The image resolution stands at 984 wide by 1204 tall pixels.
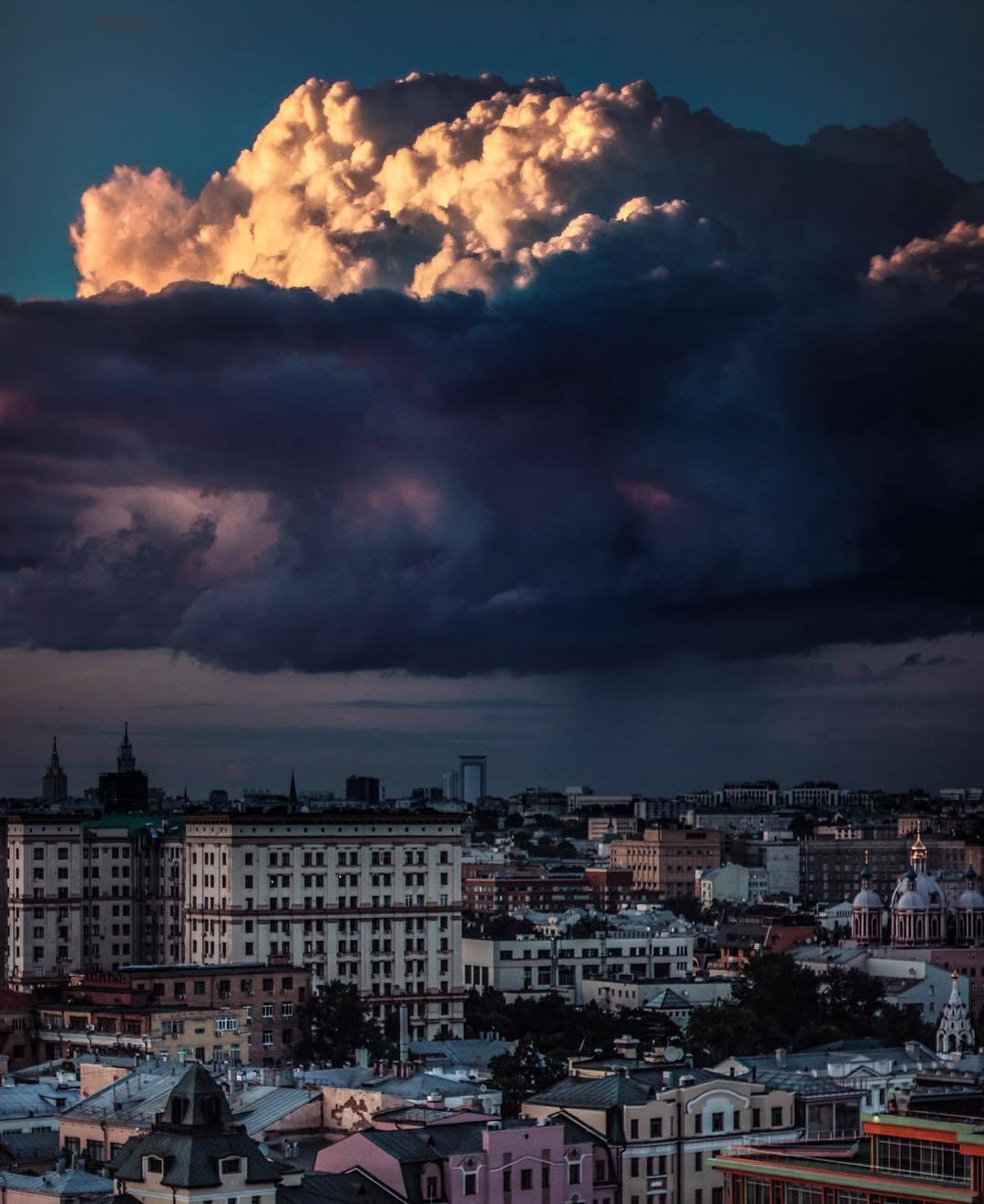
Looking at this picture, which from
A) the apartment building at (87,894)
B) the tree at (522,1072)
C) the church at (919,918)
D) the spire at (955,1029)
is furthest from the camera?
the church at (919,918)

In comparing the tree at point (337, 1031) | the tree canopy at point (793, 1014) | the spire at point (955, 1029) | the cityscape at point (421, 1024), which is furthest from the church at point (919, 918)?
the tree at point (337, 1031)

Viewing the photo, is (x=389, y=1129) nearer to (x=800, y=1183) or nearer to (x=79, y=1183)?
(x=79, y=1183)

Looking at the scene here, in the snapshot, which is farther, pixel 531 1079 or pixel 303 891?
pixel 303 891

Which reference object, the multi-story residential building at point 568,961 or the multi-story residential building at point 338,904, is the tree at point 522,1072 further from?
the multi-story residential building at point 568,961

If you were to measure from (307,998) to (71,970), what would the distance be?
1809cm

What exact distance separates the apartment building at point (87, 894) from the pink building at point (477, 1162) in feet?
209

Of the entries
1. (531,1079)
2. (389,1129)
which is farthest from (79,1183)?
(531,1079)

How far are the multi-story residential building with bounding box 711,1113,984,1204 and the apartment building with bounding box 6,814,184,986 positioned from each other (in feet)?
245

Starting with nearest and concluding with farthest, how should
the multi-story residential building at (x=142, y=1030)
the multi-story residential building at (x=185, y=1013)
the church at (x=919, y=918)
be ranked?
the multi-story residential building at (x=142, y=1030) < the multi-story residential building at (x=185, y=1013) < the church at (x=919, y=918)

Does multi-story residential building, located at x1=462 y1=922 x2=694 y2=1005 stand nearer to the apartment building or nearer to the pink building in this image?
the apartment building

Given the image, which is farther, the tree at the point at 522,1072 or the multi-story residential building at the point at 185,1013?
the multi-story residential building at the point at 185,1013

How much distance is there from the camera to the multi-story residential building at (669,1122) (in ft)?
219

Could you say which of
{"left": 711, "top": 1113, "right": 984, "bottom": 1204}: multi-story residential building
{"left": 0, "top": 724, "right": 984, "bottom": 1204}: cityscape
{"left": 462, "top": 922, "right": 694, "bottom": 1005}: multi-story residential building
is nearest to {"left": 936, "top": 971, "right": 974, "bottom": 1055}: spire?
{"left": 0, "top": 724, "right": 984, "bottom": 1204}: cityscape

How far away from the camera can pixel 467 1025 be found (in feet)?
402
